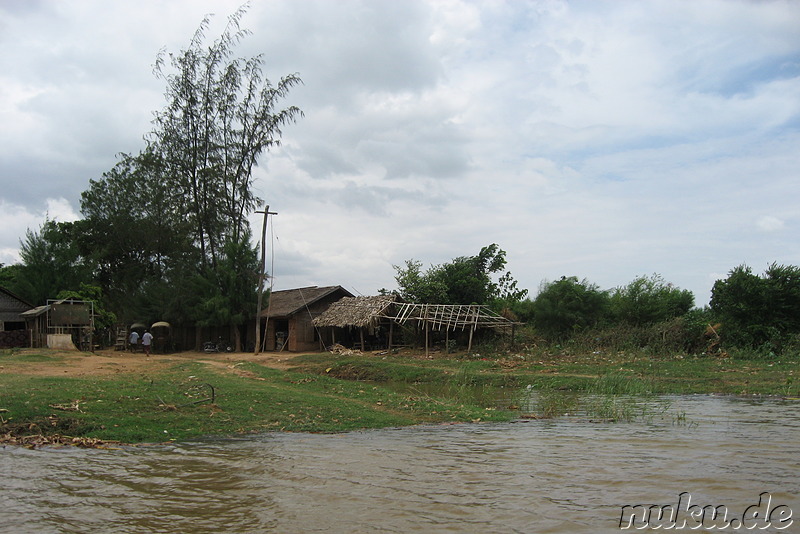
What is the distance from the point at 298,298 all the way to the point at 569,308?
16764mm

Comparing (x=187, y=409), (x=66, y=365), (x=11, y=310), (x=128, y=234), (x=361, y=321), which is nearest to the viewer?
(x=187, y=409)

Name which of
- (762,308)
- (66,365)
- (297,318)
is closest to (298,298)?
(297,318)

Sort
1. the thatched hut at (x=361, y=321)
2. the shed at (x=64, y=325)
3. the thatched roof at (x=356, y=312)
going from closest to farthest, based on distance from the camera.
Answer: the shed at (x=64, y=325) → the thatched roof at (x=356, y=312) → the thatched hut at (x=361, y=321)

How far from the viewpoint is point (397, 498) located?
7418 mm

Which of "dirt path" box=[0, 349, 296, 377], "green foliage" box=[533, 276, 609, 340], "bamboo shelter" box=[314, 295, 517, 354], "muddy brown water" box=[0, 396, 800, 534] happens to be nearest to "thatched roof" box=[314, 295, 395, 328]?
"bamboo shelter" box=[314, 295, 517, 354]

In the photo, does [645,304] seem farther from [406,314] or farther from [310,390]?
[310,390]

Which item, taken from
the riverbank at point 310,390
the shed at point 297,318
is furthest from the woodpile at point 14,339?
the shed at point 297,318

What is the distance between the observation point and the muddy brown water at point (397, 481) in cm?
654

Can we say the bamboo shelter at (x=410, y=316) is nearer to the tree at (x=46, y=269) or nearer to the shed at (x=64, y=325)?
the shed at (x=64, y=325)

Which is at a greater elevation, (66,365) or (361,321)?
(361,321)

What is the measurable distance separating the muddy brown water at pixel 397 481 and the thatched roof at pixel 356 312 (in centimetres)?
2164

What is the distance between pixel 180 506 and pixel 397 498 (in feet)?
7.98

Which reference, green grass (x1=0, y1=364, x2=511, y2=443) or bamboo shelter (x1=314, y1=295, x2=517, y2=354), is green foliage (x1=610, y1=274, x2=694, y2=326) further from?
green grass (x1=0, y1=364, x2=511, y2=443)

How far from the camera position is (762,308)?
2709cm
